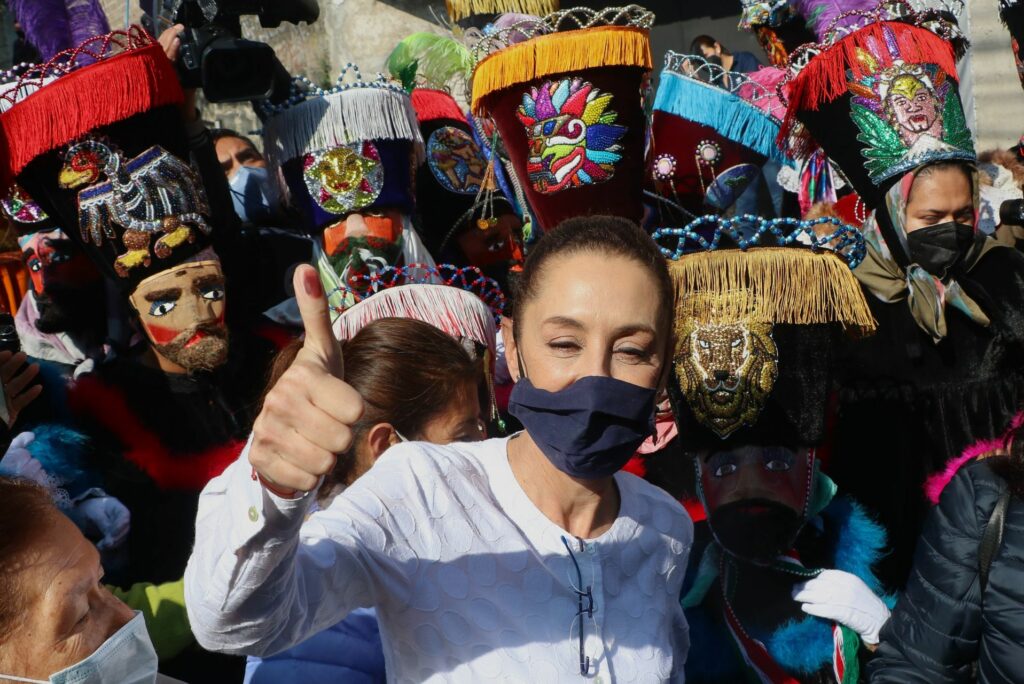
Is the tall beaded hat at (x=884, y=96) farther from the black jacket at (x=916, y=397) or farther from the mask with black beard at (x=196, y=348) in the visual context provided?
the mask with black beard at (x=196, y=348)

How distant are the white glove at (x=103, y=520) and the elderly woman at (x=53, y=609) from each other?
4.27 ft

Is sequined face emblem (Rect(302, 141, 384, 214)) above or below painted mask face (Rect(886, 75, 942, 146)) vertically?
below

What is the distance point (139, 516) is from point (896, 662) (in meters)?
2.06

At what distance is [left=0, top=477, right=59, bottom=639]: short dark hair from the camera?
1453 millimetres

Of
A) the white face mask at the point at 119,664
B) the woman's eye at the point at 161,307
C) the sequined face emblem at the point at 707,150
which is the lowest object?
the woman's eye at the point at 161,307

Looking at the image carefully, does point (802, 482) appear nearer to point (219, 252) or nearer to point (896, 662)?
point (896, 662)

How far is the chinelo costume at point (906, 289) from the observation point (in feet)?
11.1

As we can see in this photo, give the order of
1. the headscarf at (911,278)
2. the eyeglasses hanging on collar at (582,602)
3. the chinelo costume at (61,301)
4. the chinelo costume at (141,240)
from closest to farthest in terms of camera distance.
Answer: the eyeglasses hanging on collar at (582,602) → the chinelo costume at (141,240) → the headscarf at (911,278) → the chinelo costume at (61,301)

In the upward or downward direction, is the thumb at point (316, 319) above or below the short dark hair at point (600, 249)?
above

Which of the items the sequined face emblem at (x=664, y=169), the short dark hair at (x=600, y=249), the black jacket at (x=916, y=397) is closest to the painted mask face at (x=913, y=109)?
the black jacket at (x=916, y=397)

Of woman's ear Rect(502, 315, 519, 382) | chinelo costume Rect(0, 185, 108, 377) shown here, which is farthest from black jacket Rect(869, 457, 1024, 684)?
chinelo costume Rect(0, 185, 108, 377)

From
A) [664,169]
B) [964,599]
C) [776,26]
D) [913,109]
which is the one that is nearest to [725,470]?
[964,599]

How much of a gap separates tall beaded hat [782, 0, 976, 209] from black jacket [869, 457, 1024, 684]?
1533 millimetres

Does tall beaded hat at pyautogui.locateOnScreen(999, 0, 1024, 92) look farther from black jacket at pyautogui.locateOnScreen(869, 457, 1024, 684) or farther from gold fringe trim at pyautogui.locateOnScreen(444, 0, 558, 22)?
black jacket at pyautogui.locateOnScreen(869, 457, 1024, 684)
